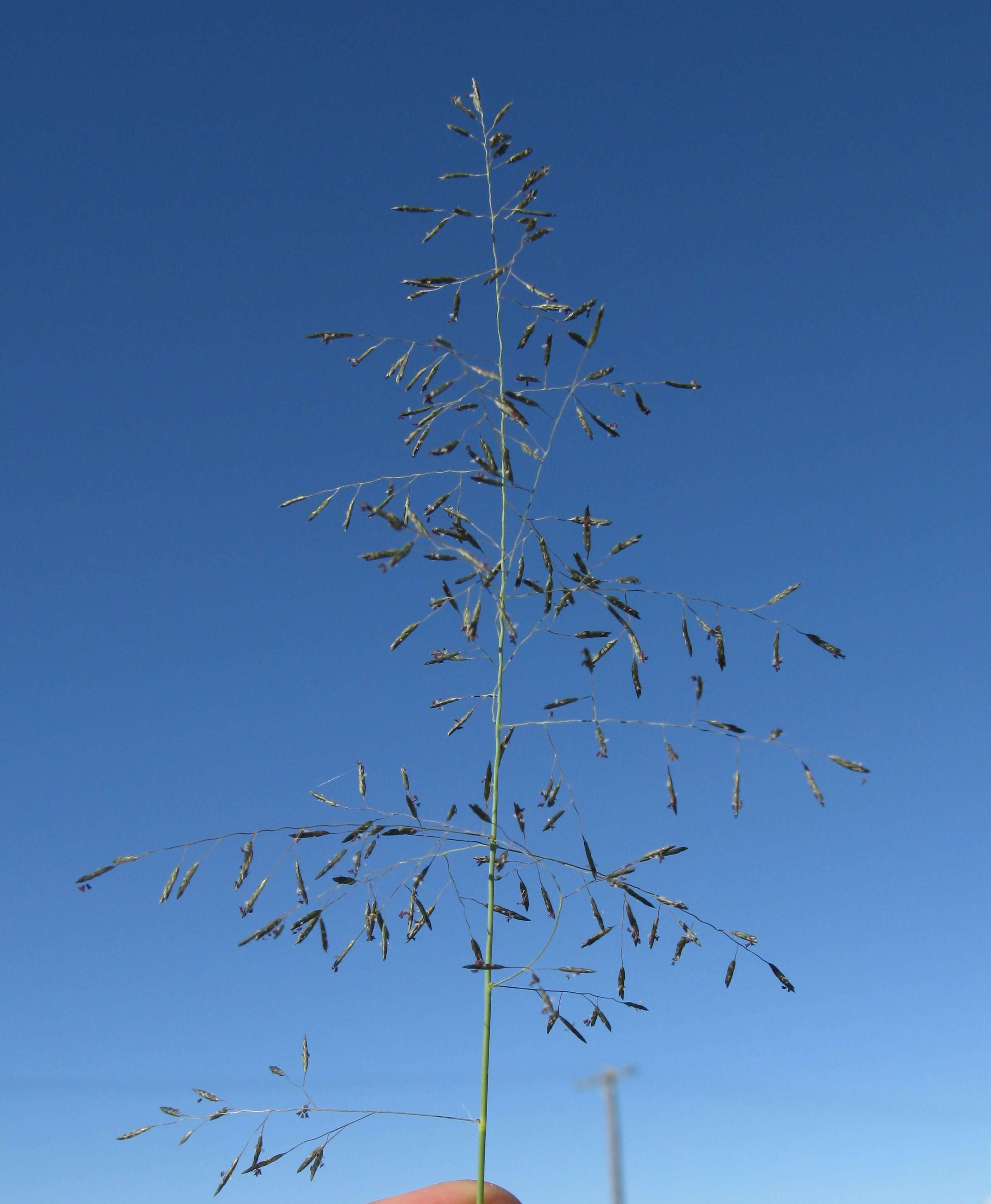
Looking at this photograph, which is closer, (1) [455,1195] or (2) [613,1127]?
(1) [455,1195]

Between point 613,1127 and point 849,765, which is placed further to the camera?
point 613,1127

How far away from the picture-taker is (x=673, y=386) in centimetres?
231

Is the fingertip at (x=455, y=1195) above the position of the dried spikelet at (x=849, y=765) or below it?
below

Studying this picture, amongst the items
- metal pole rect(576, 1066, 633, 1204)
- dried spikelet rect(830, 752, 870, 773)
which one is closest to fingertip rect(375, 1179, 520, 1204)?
dried spikelet rect(830, 752, 870, 773)

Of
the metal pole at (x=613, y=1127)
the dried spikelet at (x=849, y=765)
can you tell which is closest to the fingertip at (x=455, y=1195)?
the dried spikelet at (x=849, y=765)

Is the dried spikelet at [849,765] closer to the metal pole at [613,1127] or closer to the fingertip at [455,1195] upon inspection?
the fingertip at [455,1195]

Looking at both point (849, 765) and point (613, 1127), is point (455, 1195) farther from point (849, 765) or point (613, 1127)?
point (613, 1127)

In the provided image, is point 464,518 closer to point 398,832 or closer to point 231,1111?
point 398,832

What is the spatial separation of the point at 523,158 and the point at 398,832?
1707 millimetres

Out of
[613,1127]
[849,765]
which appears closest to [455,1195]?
[849,765]

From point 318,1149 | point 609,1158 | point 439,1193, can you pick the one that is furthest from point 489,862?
point 609,1158

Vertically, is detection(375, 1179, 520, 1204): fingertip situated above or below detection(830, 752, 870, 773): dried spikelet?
below

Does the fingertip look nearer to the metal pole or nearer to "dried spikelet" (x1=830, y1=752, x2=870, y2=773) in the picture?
"dried spikelet" (x1=830, y1=752, x2=870, y2=773)

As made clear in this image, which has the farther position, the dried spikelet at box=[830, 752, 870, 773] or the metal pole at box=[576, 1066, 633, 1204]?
the metal pole at box=[576, 1066, 633, 1204]
